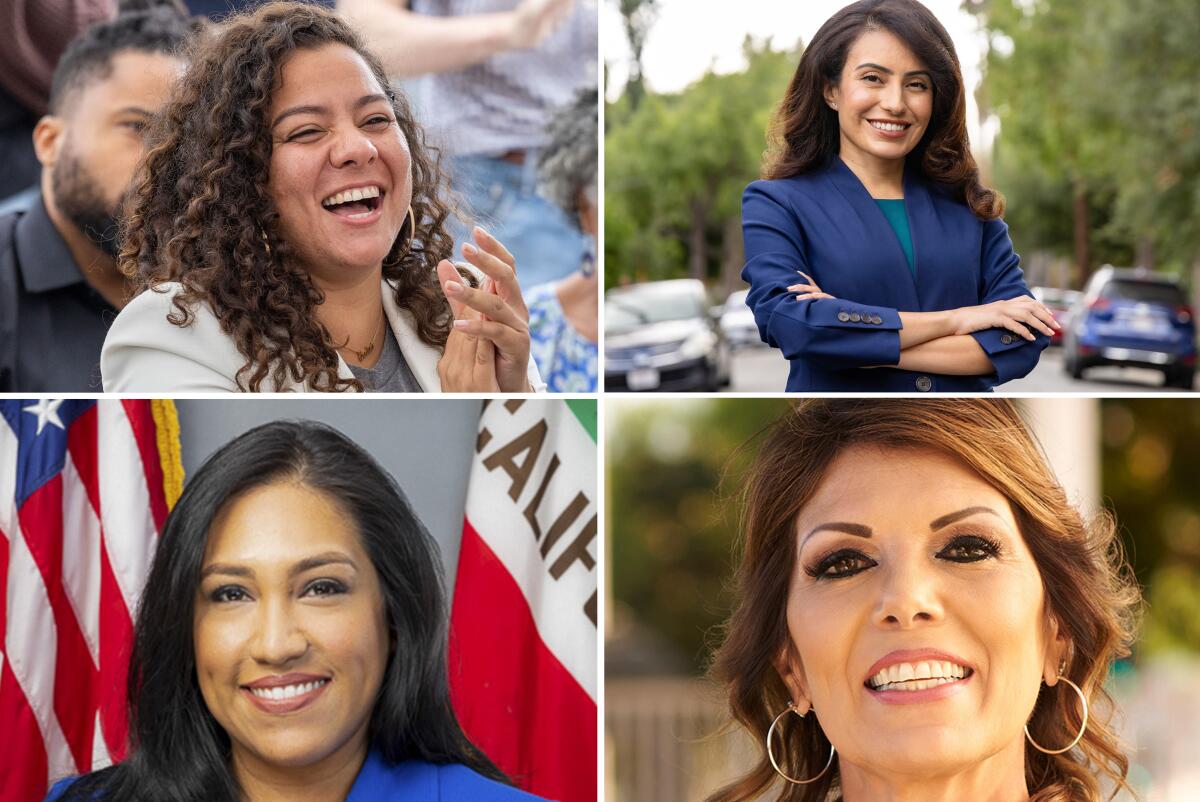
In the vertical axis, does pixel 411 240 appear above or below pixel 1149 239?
below

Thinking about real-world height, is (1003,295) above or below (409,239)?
below

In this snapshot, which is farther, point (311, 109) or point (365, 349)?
point (365, 349)

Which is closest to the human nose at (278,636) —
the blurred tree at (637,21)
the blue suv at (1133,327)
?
the blue suv at (1133,327)

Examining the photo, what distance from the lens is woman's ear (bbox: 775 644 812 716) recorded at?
8.28 feet

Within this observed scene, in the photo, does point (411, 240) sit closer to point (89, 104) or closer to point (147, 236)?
point (147, 236)

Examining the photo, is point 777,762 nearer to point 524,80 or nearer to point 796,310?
point 796,310

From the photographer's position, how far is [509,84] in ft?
12.0

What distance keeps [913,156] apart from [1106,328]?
207cm

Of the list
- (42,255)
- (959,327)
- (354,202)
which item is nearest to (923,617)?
(959,327)

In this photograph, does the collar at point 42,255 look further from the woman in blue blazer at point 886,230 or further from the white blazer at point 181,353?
the woman in blue blazer at point 886,230

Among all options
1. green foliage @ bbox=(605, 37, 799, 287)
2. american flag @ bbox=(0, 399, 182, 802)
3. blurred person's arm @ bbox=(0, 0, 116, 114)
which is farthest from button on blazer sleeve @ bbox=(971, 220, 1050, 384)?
blurred person's arm @ bbox=(0, 0, 116, 114)

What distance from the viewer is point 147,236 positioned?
2521 mm

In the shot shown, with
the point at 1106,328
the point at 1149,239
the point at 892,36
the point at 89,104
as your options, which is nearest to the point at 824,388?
the point at 892,36

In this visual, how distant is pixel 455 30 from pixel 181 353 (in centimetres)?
147
